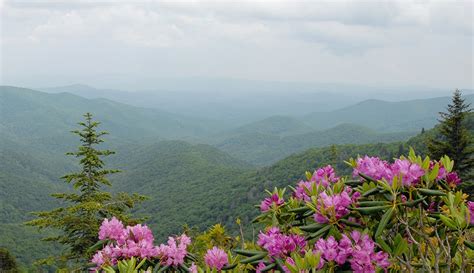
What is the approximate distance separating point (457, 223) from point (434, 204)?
15.9 inches

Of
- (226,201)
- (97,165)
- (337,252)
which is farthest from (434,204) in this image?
(226,201)

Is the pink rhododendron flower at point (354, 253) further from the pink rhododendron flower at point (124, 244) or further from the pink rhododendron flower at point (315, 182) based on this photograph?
the pink rhododendron flower at point (124, 244)

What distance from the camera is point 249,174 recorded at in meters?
90.3

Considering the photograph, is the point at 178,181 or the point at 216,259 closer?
the point at 216,259

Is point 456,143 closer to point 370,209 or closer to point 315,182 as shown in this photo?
point 315,182

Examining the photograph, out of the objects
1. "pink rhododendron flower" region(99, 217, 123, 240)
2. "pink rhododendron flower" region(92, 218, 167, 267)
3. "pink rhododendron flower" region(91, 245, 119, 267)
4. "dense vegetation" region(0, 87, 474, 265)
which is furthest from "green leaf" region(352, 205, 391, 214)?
"dense vegetation" region(0, 87, 474, 265)

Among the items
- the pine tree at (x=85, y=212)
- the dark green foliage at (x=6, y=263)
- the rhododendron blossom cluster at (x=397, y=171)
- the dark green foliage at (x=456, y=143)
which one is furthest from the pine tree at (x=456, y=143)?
the dark green foliage at (x=6, y=263)

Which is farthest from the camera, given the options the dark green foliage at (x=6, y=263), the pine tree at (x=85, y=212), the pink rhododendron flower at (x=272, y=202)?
the dark green foliage at (x=6, y=263)

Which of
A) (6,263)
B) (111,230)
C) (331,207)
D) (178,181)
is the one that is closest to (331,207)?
(331,207)

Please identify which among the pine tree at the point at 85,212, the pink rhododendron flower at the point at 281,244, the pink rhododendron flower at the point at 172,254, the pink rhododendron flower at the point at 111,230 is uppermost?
the pink rhododendron flower at the point at 281,244

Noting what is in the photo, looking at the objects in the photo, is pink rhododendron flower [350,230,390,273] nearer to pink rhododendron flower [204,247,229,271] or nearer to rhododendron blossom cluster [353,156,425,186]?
rhododendron blossom cluster [353,156,425,186]

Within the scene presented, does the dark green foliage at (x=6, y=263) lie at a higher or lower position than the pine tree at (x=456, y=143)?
lower

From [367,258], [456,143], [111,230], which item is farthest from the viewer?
[456,143]

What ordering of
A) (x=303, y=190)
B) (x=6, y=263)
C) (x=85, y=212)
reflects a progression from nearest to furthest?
1. (x=303, y=190)
2. (x=85, y=212)
3. (x=6, y=263)
